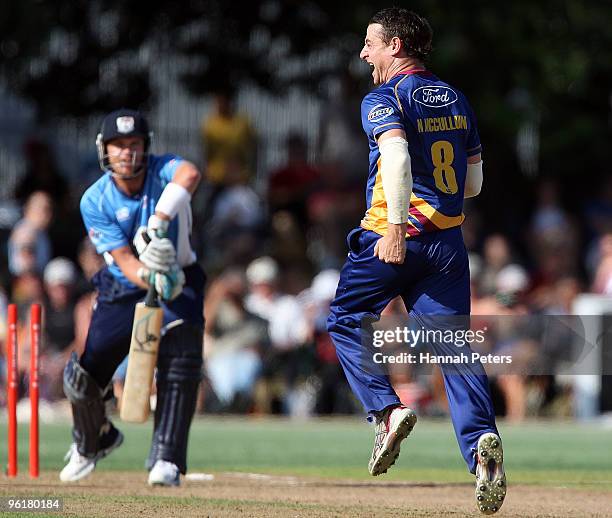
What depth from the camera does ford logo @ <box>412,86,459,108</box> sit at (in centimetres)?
836

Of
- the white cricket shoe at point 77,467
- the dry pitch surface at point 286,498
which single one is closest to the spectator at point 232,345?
the dry pitch surface at point 286,498

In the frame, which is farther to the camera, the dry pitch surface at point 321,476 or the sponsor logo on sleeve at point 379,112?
the dry pitch surface at point 321,476

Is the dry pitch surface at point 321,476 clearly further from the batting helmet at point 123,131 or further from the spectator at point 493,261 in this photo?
the spectator at point 493,261

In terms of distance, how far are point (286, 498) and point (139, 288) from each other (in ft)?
5.75

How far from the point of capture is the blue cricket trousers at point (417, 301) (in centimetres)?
829

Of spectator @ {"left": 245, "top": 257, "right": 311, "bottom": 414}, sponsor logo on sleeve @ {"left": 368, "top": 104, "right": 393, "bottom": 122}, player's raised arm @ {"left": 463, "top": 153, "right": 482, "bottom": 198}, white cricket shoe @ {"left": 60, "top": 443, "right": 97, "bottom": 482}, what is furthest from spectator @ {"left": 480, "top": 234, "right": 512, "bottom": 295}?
sponsor logo on sleeve @ {"left": 368, "top": 104, "right": 393, "bottom": 122}

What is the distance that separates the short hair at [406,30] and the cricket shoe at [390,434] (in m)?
2.00

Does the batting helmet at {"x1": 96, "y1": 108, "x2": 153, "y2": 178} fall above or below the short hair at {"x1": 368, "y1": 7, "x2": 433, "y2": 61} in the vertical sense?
below

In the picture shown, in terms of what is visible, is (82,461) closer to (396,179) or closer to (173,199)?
(173,199)

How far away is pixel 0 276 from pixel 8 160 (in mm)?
4087

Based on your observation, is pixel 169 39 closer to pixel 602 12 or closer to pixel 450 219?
pixel 602 12

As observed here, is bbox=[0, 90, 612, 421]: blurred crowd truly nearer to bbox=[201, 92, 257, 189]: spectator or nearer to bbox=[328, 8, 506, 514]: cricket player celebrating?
bbox=[201, 92, 257, 189]: spectator

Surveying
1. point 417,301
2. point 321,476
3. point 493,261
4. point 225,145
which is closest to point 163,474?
point 321,476

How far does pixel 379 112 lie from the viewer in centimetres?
820
